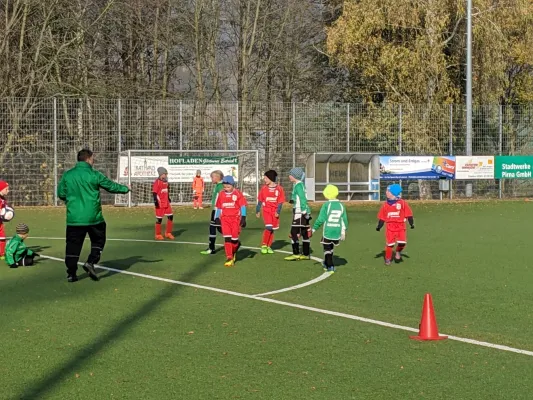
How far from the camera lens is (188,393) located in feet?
21.7

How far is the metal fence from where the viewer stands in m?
33.2

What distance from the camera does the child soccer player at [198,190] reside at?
3250 cm

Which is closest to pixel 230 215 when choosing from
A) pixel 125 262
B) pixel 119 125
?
pixel 125 262

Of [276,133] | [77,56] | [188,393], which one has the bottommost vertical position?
[188,393]

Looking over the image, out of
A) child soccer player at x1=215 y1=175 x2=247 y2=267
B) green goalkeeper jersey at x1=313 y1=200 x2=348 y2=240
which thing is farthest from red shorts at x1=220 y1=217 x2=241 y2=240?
green goalkeeper jersey at x1=313 y1=200 x2=348 y2=240

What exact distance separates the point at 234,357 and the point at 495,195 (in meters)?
33.0

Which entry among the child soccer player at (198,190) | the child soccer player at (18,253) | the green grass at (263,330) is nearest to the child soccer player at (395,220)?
the green grass at (263,330)

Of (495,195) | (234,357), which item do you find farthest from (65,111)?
(234,357)

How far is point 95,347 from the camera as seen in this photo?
8.25 m

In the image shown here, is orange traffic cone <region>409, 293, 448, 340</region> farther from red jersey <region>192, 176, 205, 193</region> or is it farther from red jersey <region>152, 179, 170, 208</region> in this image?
red jersey <region>192, 176, 205, 193</region>

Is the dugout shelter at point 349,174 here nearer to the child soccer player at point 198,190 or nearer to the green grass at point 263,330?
the child soccer player at point 198,190

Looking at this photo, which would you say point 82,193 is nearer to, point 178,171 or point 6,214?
point 6,214

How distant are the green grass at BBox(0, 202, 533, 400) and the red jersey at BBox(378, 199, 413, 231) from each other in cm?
67

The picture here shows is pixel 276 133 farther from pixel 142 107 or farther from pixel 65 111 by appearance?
pixel 65 111
